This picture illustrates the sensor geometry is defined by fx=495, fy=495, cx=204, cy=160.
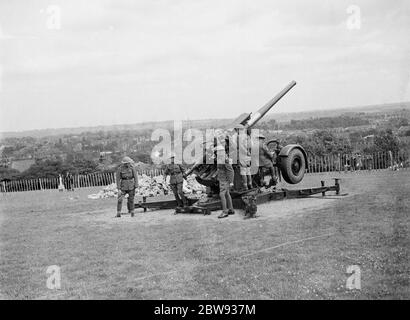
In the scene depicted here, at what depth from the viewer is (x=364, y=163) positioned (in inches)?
835

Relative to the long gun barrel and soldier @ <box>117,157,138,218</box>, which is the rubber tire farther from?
soldier @ <box>117,157,138,218</box>

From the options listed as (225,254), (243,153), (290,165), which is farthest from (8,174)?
(225,254)

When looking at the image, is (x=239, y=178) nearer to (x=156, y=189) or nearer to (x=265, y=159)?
(x=265, y=159)

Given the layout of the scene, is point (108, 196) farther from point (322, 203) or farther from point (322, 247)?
point (322, 247)

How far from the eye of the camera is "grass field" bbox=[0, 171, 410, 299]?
16.7ft

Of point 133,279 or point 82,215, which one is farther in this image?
point 82,215

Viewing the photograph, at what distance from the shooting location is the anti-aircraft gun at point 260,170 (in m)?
10.8

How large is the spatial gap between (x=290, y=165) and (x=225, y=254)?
5.44m

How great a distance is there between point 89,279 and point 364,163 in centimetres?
1751

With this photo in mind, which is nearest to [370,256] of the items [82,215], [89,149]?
[82,215]

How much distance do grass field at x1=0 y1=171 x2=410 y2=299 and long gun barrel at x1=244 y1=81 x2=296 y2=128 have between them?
6.93ft

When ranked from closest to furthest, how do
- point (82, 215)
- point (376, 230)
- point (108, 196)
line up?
point (376, 230)
point (82, 215)
point (108, 196)

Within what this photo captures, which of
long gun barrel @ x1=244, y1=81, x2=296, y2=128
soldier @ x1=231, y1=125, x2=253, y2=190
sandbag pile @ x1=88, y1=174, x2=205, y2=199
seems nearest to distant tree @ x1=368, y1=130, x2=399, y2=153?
sandbag pile @ x1=88, y1=174, x2=205, y2=199
